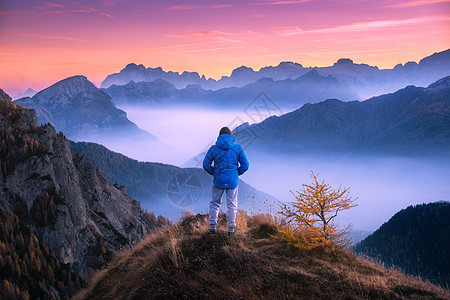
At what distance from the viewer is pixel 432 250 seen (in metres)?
139

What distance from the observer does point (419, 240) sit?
142 metres

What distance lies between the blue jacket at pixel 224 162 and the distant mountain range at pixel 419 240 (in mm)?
142083

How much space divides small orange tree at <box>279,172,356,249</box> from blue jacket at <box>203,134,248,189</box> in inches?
84.6

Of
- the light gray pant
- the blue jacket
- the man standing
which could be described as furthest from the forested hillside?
the blue jacket

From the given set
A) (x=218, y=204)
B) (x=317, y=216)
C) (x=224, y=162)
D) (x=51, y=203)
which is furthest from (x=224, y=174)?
(x=51, y=203)

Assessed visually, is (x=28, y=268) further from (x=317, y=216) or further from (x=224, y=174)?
(x=317, y=216)


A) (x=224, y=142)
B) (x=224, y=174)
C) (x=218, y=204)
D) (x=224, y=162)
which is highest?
(x=224, y=142)

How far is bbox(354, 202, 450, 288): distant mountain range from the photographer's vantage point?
13288 cm

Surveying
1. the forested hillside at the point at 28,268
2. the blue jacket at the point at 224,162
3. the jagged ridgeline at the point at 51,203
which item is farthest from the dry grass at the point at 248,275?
the jagged ridgeline at the point at 51,203

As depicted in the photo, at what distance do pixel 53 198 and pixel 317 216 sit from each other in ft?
330

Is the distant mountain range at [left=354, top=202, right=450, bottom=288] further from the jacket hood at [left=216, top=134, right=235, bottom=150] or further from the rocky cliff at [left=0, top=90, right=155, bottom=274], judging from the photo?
the jacket hood at [left=216, top=134, right=235, bottom=150]

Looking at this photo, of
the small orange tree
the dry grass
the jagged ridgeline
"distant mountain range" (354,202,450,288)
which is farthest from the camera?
"distant mountain range" (354,202,450,288)

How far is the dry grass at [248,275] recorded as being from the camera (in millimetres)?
6629

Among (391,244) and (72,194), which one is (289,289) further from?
(391,244)
